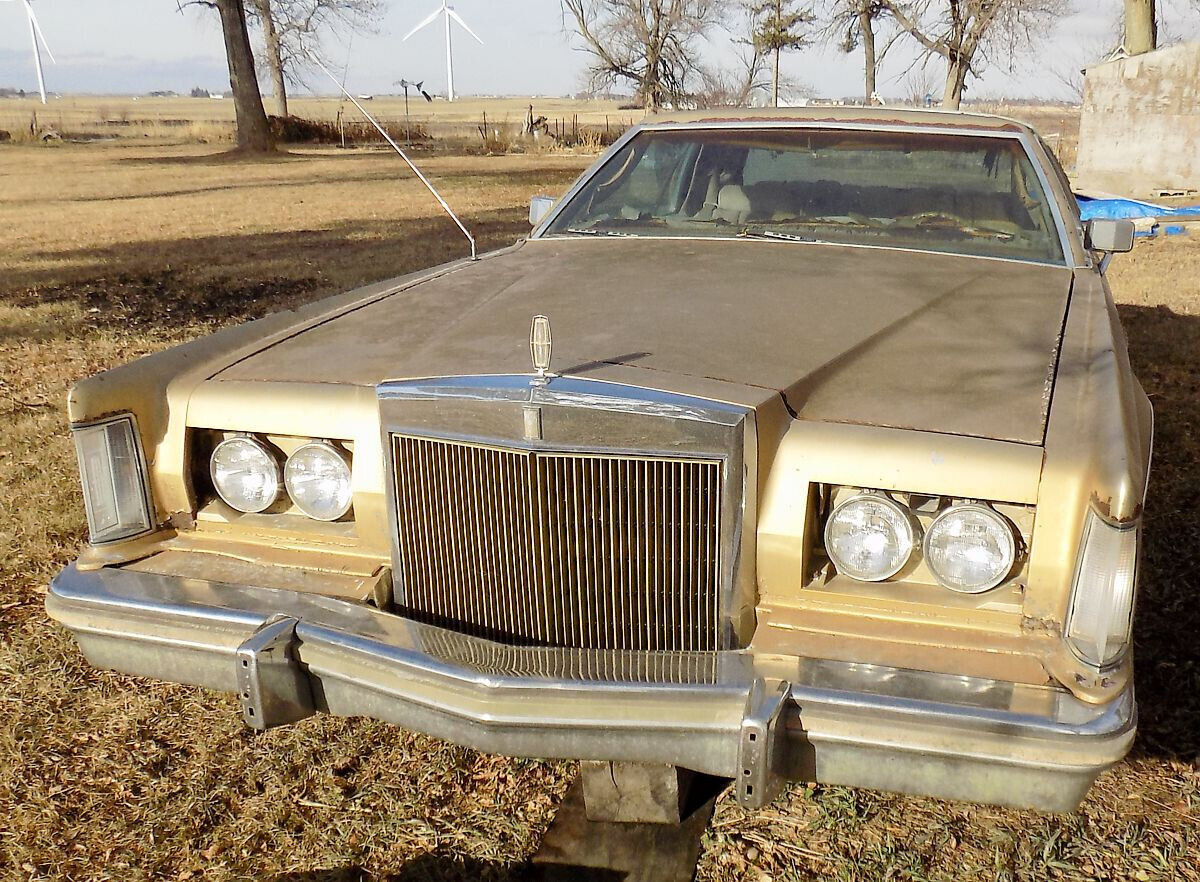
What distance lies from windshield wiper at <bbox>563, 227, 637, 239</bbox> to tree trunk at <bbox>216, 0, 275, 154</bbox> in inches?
1059

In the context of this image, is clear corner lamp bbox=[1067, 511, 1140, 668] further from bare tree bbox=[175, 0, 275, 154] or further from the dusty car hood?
bare tree bbox=[175, 0, 275, 154]

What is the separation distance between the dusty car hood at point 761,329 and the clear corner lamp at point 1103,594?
0.26m

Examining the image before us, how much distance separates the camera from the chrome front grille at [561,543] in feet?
6.70

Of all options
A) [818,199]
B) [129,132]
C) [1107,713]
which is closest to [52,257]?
[818,199]

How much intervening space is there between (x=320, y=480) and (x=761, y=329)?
1.12 meters

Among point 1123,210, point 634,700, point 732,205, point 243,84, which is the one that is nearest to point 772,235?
point 732,205

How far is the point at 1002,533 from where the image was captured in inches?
76.9

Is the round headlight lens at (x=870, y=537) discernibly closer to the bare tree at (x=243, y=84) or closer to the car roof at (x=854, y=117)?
the car roof at (x=854, y=117)

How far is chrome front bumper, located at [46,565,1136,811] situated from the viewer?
1841 mm

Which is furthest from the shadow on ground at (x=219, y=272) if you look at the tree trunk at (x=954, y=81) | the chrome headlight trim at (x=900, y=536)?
the tree trunk at (x=954, y=81)

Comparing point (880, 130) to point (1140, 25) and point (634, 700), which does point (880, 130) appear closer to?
point (634, 700)

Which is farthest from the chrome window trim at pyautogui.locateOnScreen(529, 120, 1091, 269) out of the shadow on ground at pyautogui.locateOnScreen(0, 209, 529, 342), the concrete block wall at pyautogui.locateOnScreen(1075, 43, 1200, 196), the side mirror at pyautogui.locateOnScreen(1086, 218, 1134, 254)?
the concrete block wall at pyautogui.locateOnScreen(1075, 43, 1200, 196)

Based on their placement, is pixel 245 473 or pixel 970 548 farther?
pixel 245 473

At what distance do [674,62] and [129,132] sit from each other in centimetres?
2332
